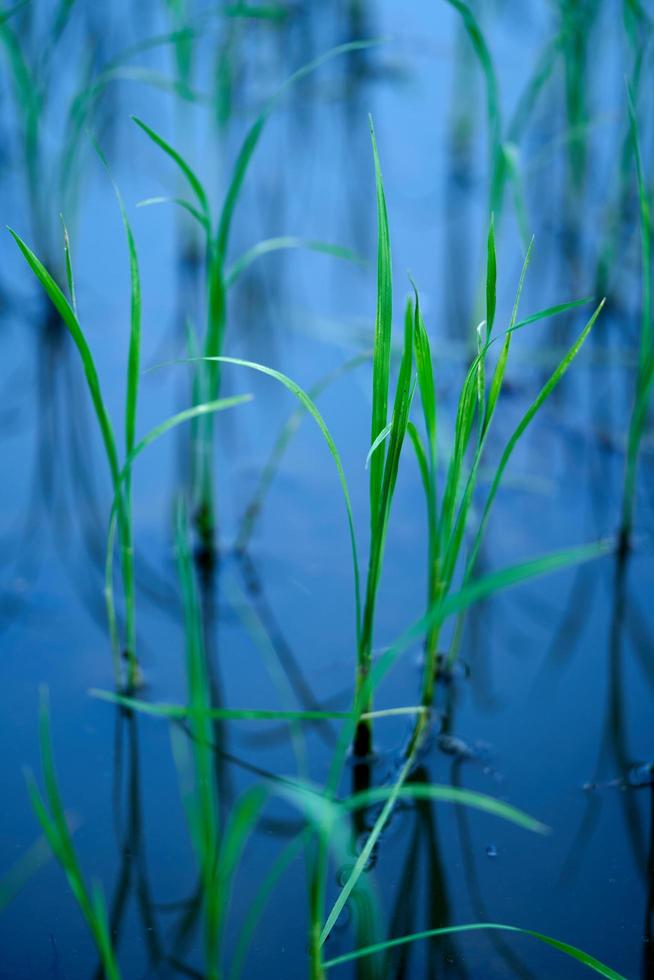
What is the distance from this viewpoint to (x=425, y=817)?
0.95 m

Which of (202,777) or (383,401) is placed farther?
(383,401)

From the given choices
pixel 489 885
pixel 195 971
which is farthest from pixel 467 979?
pixel 195 971

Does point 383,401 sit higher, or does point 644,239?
point 644,239

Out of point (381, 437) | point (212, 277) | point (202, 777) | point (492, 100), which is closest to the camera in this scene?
point (202, 777)

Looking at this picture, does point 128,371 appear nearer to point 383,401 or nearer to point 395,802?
point 383,401

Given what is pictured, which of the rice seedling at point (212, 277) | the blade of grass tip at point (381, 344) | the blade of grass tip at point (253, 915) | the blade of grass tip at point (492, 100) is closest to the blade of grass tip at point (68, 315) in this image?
the rice seedling at point (212, 277)

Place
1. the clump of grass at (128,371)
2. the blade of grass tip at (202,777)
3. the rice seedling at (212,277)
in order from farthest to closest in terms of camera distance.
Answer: the rice seedling at (212,277) → the clump of grass at (128,371) → the blade of grass tip at (202,777)

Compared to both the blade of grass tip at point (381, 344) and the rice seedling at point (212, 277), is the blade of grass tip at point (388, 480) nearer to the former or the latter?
the blade of grass tip at point (381, 344)

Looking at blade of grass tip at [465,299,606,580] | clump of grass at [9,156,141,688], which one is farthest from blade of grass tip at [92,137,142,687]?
blade of grass tip at [465,299,606,580]

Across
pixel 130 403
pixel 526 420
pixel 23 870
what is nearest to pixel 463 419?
pixel 526 420

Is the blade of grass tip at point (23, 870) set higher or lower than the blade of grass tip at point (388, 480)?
lower

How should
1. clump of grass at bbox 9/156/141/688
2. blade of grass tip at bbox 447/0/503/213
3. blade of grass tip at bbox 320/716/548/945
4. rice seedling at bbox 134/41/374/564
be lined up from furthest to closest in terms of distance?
blade of grass tip at bbox 447/0/503/213, rice seedling at bbox 134/41/374/564, clump of grass at bbox 9/156/141/688, blade of grass tip at bbox 320/716/548/945

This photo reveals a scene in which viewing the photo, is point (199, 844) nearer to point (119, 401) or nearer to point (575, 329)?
point (119, 401)

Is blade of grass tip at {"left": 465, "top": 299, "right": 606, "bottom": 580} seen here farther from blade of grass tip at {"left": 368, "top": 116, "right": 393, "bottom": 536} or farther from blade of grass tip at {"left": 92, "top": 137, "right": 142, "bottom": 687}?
blade of grass tip at {"left": 92, "top": 137, "right": 142, "bottom": 687}
